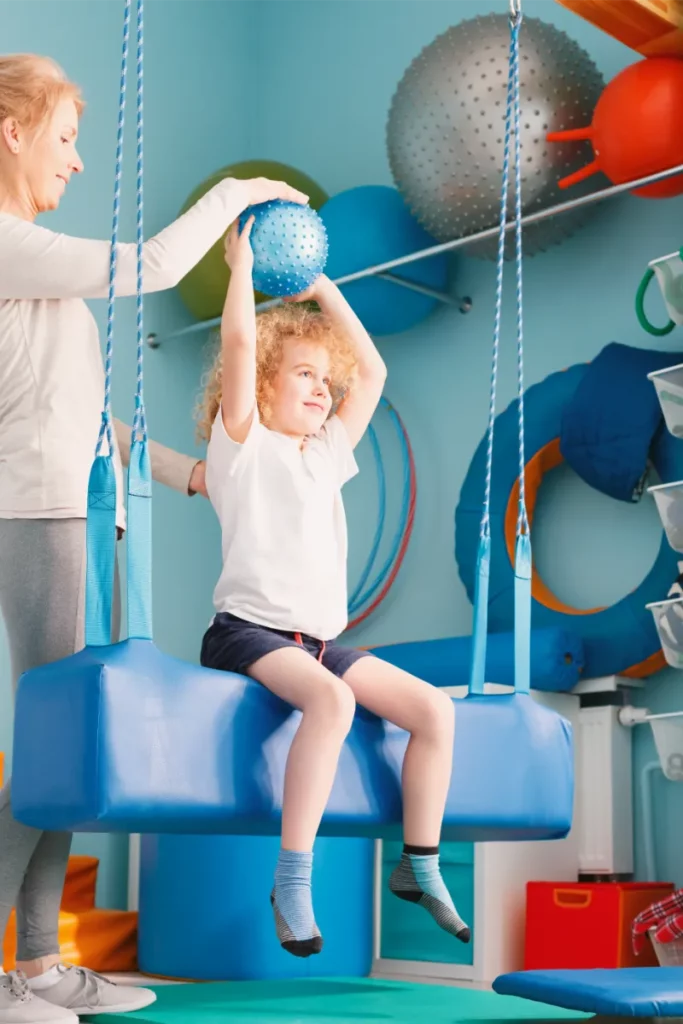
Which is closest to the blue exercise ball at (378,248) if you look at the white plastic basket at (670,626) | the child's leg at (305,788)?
the white plastic basket at (670,626)

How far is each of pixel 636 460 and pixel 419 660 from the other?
A: 0.72m

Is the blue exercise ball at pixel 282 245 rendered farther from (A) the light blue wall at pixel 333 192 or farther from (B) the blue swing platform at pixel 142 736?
(A) the light blue wall at pixel 333 192

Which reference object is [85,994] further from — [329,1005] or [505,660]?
[505,660]

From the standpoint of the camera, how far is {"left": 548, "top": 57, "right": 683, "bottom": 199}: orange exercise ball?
3.06m

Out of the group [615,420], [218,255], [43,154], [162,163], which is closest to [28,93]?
[43,154]

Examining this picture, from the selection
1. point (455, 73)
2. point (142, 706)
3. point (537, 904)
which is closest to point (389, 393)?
point (455, 73)

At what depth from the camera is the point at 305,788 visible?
184 cm

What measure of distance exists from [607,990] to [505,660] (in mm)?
1359

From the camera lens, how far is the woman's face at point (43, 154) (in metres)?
2.09

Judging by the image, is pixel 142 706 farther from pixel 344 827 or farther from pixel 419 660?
pixel 419 660

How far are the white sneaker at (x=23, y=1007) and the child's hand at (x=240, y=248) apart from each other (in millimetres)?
1122

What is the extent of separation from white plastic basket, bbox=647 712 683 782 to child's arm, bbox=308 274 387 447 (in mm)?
979

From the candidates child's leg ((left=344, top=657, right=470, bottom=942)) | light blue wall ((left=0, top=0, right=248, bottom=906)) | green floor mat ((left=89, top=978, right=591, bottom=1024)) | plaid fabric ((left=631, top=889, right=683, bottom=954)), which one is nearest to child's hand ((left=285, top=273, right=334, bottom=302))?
child's leg ((left=344, top=657, right=470, bottom=942))

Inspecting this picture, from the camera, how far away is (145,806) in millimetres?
1706
